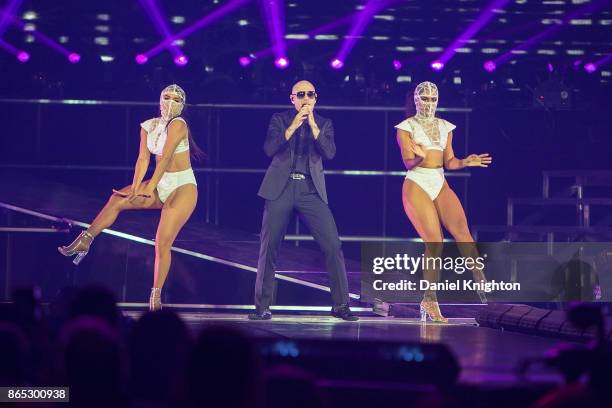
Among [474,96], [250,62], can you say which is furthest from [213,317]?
[474,96]

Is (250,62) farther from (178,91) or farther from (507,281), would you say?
(507,281)

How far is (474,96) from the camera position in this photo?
41.7 ft

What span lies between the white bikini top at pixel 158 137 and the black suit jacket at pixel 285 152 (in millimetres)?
831

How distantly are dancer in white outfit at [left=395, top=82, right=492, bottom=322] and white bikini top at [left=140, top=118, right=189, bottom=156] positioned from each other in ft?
6.51

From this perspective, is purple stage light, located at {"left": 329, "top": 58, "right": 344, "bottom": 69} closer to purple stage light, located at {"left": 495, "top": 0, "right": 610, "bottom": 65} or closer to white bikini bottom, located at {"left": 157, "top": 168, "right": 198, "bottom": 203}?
purple stage light, located at {"left": 495, "top": 0, "right": 610, "bottom": 65}

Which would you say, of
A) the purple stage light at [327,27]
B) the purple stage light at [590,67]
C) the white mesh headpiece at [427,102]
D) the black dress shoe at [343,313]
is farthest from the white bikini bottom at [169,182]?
the purple stage light at [590,67]

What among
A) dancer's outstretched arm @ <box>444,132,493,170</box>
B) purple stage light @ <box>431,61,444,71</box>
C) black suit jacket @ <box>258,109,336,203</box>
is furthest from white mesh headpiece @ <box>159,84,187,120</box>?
purple stage light @ <box>431,61,444,71</box>

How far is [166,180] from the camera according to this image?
30.9 ft

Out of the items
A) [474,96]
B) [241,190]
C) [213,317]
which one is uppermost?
[474,96]

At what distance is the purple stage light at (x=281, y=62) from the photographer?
12.2m

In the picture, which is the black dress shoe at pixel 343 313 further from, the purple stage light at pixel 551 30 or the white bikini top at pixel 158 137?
the purple stage light at pixel 551 30

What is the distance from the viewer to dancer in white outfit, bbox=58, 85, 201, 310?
368 inches

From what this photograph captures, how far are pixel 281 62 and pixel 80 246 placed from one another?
369cm

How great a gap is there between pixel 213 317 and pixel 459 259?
7.77 feet
